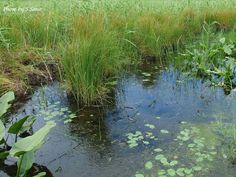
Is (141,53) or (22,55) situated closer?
(22,55)

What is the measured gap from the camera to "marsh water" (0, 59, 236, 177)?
101 inches

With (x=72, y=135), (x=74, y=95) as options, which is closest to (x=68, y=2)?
(x=74, y=95)

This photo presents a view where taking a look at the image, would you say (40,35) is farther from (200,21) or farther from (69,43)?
(200,21)

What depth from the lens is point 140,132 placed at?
3.08 metres

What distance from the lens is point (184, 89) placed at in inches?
164

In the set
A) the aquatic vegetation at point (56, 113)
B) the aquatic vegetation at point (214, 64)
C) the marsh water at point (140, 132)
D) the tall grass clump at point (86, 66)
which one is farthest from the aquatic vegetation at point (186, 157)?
the aquatic vegetation at point (214, 64)

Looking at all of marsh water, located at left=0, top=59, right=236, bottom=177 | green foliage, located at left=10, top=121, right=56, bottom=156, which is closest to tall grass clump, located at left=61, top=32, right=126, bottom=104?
marsh water, located at left=0, top=59, right=236, bottom=177

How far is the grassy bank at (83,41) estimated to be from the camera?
377 centimetres

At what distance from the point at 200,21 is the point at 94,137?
4.84m

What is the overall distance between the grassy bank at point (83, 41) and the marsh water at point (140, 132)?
0.86 feet

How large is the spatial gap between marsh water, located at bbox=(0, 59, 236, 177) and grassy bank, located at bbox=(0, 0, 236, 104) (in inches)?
10.4

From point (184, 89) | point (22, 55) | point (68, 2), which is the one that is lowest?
point (184, 89)

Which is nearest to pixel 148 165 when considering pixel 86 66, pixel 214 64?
pixel 86 66

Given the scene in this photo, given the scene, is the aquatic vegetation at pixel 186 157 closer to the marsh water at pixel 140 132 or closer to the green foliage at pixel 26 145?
the marsh water at pixel 140 132
